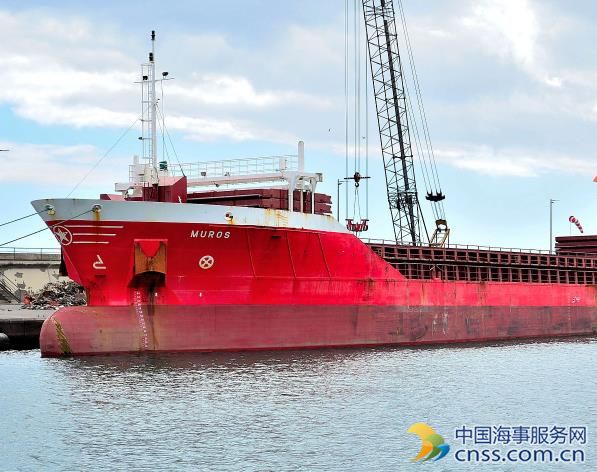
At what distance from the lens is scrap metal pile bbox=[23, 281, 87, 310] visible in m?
44.0

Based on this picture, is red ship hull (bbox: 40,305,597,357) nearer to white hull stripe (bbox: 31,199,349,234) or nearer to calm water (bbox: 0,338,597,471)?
calm water (bbox: 0,338,597,471)

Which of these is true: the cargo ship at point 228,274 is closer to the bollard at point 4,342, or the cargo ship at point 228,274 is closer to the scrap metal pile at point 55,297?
the bollard at point 4,342

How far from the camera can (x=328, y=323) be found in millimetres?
31875

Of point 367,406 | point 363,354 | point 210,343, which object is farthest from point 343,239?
point 367,406

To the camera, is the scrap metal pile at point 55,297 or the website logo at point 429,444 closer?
the website logo at point 429,444

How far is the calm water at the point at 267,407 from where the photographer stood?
1753 cm

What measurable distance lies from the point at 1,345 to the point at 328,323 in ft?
42.4

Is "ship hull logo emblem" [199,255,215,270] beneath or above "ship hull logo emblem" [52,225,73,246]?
beneath

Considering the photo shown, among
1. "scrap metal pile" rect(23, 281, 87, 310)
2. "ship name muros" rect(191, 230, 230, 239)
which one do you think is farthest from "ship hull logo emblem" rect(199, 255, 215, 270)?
"scrap metal pile" rect(23, 281, 87, 310)

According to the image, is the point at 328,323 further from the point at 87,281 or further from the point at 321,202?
Result: the point at 87,281

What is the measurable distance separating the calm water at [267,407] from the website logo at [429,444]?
19 centimetres

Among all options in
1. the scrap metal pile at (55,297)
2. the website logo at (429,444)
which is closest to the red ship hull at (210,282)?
the website logo at (429,444)

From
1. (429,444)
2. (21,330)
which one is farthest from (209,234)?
(429,444)

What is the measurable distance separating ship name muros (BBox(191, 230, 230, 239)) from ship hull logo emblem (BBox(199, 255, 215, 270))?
690 millimetres
